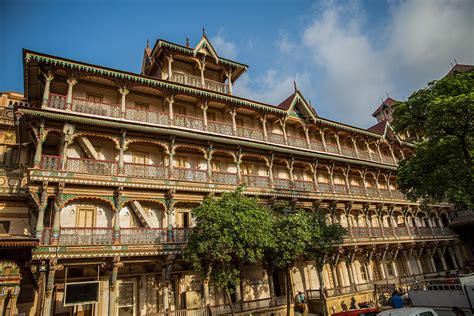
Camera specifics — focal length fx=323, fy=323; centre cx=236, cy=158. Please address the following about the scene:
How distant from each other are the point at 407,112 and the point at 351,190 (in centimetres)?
1181

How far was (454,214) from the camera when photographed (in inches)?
1697

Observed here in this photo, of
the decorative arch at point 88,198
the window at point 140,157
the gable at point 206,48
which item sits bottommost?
the decorative arch at point 88,198

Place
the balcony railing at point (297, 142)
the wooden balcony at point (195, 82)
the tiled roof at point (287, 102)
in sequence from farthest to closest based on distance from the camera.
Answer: the tiled roof at point (287, 102)
the balcony railing at point (297, 142)
the wooden balcony at point (195, 82)

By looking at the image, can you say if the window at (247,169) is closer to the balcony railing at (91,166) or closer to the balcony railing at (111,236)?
the balcony railing at (111,236)

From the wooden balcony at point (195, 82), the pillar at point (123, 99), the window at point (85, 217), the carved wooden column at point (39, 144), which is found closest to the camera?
the carved wooden column at point (39, 144)

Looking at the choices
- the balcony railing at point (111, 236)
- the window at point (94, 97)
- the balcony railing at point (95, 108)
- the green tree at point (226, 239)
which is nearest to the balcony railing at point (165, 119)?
the balcony railing at point (95, 108)

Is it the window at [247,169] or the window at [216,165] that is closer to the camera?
the window at [216,165]

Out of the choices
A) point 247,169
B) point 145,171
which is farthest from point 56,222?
point 247,169

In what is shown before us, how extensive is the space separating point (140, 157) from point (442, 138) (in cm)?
1859

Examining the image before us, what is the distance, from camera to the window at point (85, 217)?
1880cm

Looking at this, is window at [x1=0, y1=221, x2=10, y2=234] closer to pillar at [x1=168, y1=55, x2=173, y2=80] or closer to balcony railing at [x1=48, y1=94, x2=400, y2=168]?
balcony railing at [x1=48, y1=94, x2=400, y2=168]

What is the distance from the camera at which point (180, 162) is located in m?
23.5

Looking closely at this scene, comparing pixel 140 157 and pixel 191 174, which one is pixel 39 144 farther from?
pixel 191 174

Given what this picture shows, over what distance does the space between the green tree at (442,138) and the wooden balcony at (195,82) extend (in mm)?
13791
